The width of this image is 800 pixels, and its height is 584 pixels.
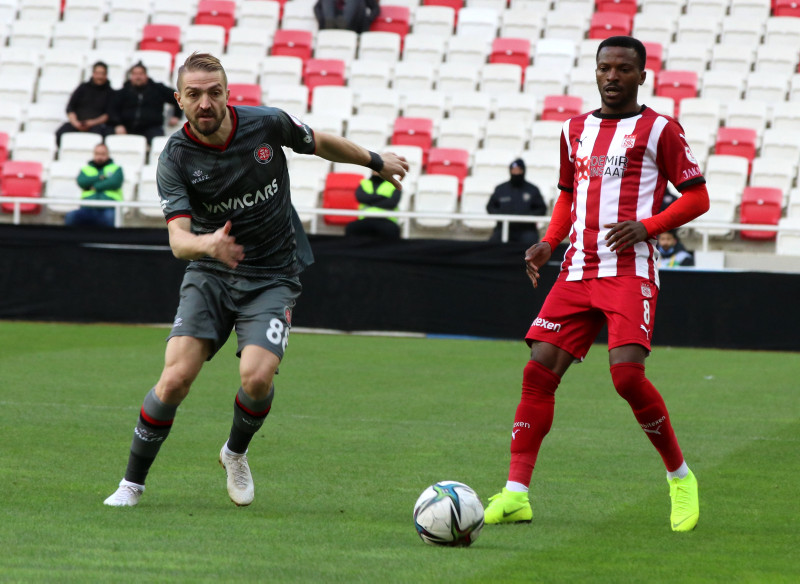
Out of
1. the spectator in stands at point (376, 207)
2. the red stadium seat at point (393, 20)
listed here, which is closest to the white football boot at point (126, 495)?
the spectator in stands at point (376, 207)

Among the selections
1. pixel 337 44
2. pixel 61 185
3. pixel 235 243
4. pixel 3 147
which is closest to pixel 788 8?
pixel 337 44

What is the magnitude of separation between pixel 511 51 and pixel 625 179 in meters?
15.8

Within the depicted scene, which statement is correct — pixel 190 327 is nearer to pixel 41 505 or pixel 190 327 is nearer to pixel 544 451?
pixel 41 505

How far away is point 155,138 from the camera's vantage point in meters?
18.6

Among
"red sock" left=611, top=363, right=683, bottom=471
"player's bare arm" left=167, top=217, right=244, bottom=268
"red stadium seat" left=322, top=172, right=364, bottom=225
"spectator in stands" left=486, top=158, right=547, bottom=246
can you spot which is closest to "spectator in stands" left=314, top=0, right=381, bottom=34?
"red stadium seat" left=322, top=172, right=364, bottom=225

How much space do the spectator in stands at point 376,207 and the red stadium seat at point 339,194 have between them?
1291 mm

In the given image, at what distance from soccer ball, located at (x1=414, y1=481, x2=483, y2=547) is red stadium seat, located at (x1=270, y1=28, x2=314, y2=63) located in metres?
17.2

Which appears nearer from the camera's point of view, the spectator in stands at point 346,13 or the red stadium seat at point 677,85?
the red stadium seat at point 677,85

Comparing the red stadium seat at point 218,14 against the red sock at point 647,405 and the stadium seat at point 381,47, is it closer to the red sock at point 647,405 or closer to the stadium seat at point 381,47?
the stadium seat at point 381,47

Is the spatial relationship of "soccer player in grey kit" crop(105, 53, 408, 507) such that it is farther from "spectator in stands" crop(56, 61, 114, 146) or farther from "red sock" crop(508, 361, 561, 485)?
"spectator in stands" crop(56, 61, 114, 146)

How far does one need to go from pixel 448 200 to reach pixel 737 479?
11128 mm

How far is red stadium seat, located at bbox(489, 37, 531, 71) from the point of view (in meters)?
20.8

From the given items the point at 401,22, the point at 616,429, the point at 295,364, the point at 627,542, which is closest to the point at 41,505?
the point at 627,542

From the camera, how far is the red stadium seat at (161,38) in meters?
21.3
